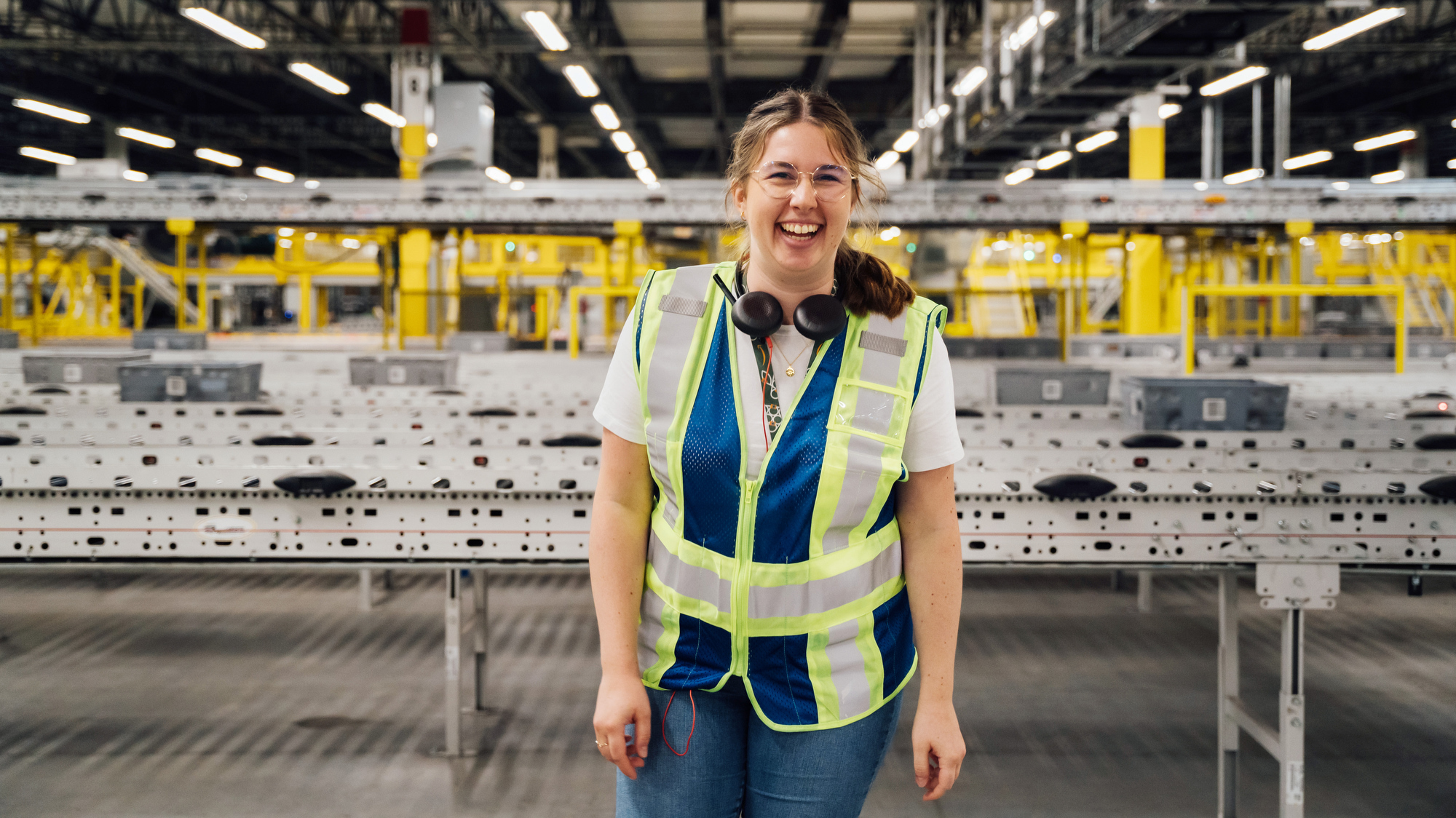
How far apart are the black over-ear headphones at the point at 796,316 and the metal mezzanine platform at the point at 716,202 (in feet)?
20.4

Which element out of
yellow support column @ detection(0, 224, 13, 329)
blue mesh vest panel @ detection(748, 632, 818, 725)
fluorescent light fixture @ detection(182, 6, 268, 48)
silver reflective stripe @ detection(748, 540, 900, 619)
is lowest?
blue mesh vest panel @ detection(748, 632, 818, 725)

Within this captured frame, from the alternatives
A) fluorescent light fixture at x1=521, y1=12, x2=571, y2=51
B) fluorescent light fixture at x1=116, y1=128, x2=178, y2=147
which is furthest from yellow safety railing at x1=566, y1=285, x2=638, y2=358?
fluorescent light fixture at x1=116, y1=128, x2=178, y2=147

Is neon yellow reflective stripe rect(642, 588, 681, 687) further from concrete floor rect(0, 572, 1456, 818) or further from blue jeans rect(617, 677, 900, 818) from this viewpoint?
concrete floor rect(0, 572, 1456, 818)

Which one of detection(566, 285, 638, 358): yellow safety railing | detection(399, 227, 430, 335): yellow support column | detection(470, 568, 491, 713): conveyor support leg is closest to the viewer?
detection(470, 568, 491, 713): conveyor support leg

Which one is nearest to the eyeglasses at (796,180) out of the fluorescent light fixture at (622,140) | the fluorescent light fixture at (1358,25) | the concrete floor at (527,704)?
the concrete floor at (527,704)

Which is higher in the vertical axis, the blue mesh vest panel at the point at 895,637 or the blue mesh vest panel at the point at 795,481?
the blue mesh vest panel at the point at 795,481

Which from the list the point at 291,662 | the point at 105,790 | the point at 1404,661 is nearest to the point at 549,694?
the point at 291,662

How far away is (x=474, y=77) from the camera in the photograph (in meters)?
18.1

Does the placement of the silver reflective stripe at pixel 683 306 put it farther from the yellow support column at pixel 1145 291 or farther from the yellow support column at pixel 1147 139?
the yellow support column at pixel 1147 139

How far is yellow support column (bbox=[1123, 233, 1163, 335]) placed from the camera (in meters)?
13.6

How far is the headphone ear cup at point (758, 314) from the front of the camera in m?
1.15

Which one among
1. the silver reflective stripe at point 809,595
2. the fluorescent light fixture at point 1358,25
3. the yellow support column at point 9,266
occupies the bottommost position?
the silver reflective stripe at point 809,595

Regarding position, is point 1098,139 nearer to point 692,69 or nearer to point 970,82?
point 970,82

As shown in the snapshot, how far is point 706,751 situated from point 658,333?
1.73 feet
